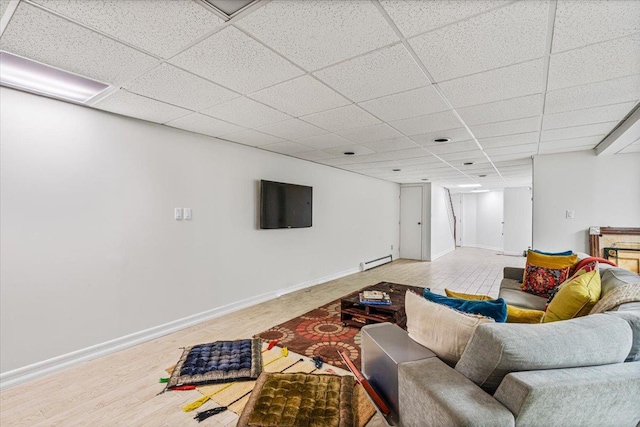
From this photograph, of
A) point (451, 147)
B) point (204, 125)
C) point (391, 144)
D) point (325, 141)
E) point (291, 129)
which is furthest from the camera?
point (451, 147)

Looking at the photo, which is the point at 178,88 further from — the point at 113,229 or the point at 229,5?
the point at 113,229

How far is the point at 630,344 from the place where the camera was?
1.26 m

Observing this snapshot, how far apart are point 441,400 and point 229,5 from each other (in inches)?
73.5

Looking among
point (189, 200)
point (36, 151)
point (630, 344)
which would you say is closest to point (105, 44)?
point (36, 151)

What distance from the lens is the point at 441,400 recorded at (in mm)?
1060

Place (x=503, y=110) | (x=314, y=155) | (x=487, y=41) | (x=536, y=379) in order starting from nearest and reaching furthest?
(x=536, y=379), (x=487, y=41), (x=503, y=110), (x=314, y=155)

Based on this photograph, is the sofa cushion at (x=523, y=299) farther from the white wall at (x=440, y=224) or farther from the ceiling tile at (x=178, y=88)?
the white wall at (x=440, y=224)

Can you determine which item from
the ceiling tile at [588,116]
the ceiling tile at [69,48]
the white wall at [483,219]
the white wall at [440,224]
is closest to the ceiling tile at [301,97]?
the ceiling tile at [69,48]

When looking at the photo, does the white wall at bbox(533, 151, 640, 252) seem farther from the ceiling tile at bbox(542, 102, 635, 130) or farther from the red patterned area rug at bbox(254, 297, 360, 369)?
the red patterned area rug at bbox(254, 297, 360, 369)

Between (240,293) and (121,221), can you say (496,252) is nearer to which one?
(240,293)

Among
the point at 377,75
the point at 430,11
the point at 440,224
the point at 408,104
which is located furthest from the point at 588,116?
the point at 440,224

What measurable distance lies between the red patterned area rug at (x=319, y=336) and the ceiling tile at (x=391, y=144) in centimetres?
224

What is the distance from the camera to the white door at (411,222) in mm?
8195

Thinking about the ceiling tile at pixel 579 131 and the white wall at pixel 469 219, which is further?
the white wall at pixel 469 219
